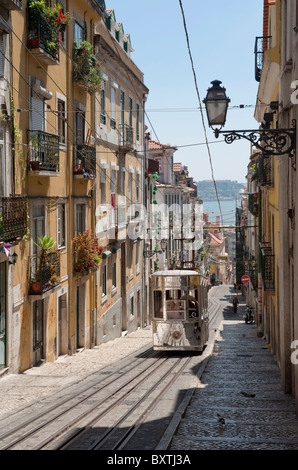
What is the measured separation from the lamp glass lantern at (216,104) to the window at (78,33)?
1205 cm

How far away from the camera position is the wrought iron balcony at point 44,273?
1540 centimetres

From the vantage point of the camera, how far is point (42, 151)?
15.7 m

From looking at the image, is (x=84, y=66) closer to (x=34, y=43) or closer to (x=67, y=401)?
(x=34, y=43)

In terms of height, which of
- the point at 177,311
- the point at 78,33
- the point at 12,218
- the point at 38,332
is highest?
the point at 78,33

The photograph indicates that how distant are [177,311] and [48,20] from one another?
961 centimetres

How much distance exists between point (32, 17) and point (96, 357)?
10.3 m

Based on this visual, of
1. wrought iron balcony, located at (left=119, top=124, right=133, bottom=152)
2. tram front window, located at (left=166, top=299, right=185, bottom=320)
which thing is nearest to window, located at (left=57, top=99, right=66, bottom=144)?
tram front window, located at (left=166, top=299, right=185, bottom=320)

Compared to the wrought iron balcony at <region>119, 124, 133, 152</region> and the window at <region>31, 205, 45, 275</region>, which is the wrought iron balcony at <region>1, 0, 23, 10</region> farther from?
the wrought iron balcony at <region>119, 124, 133, 152</region>

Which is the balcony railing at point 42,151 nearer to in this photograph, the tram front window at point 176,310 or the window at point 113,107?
the tram front window at point 176,310

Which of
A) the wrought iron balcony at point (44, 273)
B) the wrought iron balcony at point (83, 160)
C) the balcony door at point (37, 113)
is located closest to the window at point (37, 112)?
the balcony door at point (37, 113)

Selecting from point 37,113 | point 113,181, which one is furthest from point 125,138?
point 37,113

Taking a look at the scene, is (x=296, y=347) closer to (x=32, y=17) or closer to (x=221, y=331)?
(x=32, y=17)

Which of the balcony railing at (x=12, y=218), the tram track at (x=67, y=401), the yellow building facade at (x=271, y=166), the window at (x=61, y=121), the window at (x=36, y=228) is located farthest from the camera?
the window at (x=61, y=121)

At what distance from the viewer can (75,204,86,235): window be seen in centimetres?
2083
